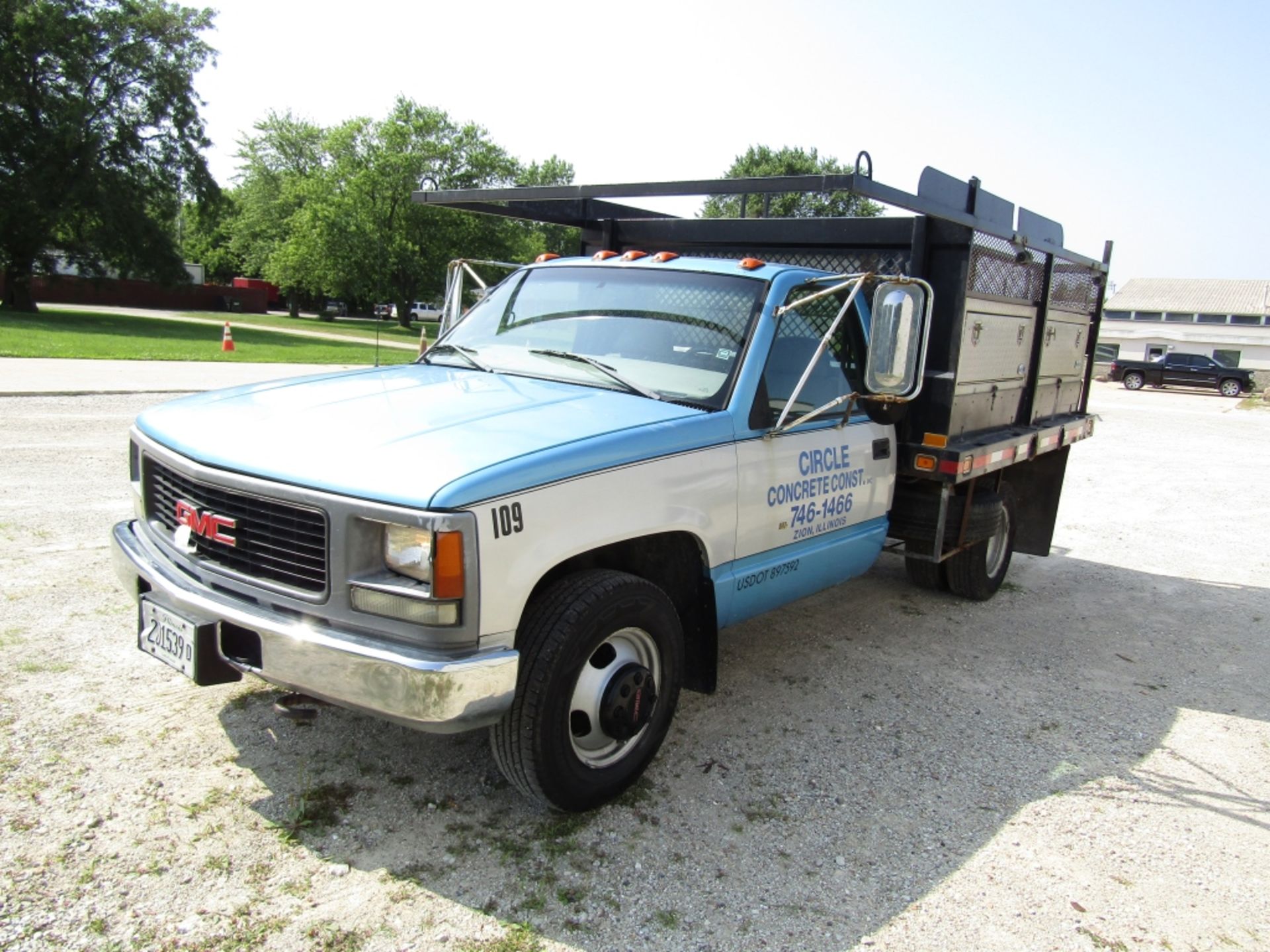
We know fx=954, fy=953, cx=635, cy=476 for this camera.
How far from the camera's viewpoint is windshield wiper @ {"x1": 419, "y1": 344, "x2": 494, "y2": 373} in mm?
4332

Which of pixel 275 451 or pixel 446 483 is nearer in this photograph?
pixel 446 483

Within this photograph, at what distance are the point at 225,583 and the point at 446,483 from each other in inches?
36.9

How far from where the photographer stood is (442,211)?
148 ft

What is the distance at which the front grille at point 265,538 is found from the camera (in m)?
2.89

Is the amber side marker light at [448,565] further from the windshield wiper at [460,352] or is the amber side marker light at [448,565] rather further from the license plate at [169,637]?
the windshield wiper at [460,352]

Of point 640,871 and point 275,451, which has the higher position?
point 275,451

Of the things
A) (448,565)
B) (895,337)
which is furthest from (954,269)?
(448,565)

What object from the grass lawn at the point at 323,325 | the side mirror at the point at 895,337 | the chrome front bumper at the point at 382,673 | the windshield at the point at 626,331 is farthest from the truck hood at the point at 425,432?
the grass lawn at the point at 323,325

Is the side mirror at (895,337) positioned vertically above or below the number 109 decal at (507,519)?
above

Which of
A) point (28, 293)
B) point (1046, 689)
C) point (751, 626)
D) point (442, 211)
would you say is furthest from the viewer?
point (442, 211)

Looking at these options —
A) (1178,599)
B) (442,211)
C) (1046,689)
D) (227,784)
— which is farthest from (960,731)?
(442,211)

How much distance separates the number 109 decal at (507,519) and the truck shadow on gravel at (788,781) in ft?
3.52

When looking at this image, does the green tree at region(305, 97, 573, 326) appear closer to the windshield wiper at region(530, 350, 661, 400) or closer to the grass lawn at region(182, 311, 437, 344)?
the grass lawn at region(182, 311, 437, 344)

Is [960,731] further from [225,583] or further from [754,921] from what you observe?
[225,583]
